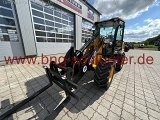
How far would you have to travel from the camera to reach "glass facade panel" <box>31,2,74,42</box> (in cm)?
776

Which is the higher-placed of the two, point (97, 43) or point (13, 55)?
point (97, 43)

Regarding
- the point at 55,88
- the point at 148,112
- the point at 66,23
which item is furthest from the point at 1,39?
the point at 148,112

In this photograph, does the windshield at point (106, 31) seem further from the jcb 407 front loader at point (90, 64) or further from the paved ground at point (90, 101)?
the paved ground at point (90, 101)

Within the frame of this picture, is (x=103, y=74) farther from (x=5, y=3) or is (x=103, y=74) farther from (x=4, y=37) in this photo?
(x=5, y=3)

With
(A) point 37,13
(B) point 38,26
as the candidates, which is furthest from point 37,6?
(B) point 38,26

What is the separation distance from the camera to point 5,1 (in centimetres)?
588

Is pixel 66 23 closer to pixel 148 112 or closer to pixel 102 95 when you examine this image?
pixel 102 95

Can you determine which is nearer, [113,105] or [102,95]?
[113,105]

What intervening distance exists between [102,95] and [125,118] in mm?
921

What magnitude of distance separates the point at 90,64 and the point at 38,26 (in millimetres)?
6598

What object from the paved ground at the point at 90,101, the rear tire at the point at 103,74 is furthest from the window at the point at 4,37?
the rear tire at the point at 103,74

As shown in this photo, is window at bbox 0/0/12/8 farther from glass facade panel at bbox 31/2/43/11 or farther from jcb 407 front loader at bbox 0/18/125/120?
jcb 407 front loader at bbox 0/18/125/120

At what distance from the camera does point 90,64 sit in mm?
3229

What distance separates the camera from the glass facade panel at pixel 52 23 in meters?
7.76
